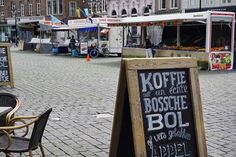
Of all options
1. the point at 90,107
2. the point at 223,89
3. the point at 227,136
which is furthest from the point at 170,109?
the point at 223,89

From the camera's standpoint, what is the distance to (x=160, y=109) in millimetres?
4160

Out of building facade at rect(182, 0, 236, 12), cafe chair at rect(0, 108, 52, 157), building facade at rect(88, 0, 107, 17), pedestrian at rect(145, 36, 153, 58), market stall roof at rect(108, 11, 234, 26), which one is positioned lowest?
cafe chair at rect(0, 108, 52, 157)

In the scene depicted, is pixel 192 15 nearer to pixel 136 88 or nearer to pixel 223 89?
pixel 223 89

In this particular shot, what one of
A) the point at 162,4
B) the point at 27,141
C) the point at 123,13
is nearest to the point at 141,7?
the point at 162,4

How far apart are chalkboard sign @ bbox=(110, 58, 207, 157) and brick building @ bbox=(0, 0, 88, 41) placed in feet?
185

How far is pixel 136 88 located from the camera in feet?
13.2

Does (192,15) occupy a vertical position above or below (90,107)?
above

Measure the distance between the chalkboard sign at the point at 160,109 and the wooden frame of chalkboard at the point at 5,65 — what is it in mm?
9207

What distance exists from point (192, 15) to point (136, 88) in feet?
53.1

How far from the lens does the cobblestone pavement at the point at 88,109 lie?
6.30m

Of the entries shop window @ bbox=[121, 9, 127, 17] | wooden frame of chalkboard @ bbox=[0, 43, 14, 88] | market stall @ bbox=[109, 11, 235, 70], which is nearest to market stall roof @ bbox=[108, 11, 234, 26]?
market stall @ bbox=[109, 11, 235, 70]

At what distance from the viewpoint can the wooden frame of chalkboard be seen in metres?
12.8

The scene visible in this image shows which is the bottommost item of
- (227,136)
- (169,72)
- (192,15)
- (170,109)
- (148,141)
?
(227,136)

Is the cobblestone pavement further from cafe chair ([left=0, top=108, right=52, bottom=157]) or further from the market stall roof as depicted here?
the market stall roof
